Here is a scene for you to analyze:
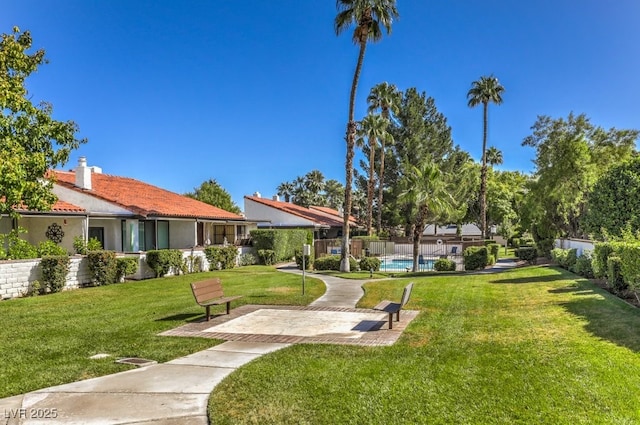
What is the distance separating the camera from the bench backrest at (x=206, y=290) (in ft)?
33.9

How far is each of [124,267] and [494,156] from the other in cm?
6860

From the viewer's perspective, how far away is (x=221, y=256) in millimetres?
26141

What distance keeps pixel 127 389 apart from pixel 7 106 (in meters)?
11.4

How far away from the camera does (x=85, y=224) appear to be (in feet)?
66.9

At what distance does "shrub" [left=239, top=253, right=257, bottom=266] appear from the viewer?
2908cm

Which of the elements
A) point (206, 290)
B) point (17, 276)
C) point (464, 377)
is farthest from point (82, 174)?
point (464, 377)

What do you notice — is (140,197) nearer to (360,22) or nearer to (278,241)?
(278,241)

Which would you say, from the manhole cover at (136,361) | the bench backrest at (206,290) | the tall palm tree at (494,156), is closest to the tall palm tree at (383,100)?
the tall palm tree at (494,156)

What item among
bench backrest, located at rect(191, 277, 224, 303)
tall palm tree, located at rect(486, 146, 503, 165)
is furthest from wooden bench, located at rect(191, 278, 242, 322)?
tall palm tree, located at rect(486, 146, 503, 165)

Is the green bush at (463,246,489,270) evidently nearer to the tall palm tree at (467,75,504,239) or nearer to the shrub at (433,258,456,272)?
the shrub at (433,258,456,272)

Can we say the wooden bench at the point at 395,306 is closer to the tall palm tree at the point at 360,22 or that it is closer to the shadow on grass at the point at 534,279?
the shadow on grass at the point at 534,279

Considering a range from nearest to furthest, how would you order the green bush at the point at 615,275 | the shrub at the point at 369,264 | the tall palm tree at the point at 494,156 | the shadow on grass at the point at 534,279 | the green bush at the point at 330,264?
the green bush at the point at 615,275
the shadow on grass at the point at 534,279
the shrub at the point at 369,264
the green bush at the point at 330,264
the tall palm tree at the point at 494,156

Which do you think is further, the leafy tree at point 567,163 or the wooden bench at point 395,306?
the leafy tree at point 567,163

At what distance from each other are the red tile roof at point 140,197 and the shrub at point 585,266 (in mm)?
19614
